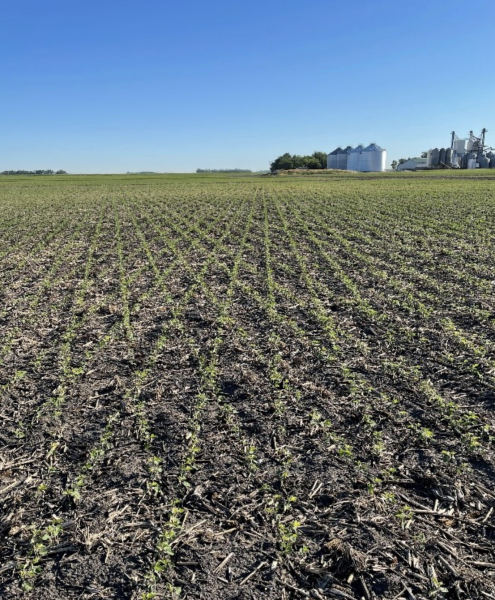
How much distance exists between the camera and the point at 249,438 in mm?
5078

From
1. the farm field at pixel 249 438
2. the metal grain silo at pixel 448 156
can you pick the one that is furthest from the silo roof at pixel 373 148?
the farm field at pixel 249 438

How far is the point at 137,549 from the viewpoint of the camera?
365cm

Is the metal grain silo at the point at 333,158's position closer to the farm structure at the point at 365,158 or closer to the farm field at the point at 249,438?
the farm structure at the point at 365,158

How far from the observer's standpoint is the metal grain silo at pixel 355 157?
13338 centimetres

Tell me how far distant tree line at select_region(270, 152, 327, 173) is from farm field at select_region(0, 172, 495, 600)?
142m

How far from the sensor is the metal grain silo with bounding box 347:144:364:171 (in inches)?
5251

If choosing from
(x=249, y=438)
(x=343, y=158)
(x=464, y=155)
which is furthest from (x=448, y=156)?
(x=249, y=438)

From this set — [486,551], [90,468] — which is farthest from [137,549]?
[486,551]

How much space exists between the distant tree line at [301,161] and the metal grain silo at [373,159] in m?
18.3

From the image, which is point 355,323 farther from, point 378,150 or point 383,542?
point 378,150

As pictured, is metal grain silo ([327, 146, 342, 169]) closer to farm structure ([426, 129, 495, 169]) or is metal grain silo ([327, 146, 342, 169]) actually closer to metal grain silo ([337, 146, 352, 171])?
metal grain silo ([337, 146, 352, 171])

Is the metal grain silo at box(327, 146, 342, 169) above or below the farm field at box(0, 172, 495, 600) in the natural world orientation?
above

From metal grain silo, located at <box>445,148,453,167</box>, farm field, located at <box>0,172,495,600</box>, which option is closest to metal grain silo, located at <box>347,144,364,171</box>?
metal grain silo, located at <box>445,148,453,167</box>

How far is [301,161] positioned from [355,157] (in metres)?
19.7
